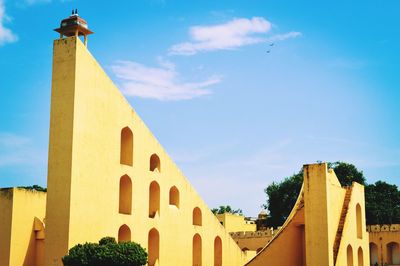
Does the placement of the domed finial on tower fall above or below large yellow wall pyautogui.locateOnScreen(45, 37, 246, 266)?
above

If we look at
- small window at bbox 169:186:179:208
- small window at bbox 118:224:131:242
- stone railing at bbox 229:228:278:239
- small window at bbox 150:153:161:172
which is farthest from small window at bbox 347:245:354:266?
stone railing at bbox 229:228:278:239

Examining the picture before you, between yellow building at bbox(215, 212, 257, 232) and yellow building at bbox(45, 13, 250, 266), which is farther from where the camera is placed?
yellow building at bbox(215, 212, 257, 232)

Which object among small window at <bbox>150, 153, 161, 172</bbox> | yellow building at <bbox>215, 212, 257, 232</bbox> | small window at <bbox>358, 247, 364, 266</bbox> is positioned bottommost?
small window at <bbox>358, 247, 364, 266</bbox>

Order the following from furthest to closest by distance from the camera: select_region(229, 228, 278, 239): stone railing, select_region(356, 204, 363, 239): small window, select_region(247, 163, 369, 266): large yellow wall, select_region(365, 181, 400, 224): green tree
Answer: select_region(365, 181, 400, 224): green tree
select_region(229, 228, 278, 239): stone railing
select_region(356, 204, 363, 239): small window
select_region(247, 163, 369, 266): large yellow wall

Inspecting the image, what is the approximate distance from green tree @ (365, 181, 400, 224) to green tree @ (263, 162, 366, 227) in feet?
4.25

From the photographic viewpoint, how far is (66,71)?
1698cm

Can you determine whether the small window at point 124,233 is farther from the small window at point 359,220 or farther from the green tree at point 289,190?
the green tree at point 289,190

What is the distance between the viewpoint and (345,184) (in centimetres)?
4288

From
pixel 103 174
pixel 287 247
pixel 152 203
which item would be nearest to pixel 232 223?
pixel 287 247

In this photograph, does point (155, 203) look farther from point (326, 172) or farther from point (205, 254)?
point (326, 172)

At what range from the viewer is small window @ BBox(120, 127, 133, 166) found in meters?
19.2

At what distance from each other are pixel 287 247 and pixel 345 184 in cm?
2239

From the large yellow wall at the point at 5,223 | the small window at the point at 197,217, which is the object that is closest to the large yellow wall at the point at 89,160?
the small window at the point at 197,217

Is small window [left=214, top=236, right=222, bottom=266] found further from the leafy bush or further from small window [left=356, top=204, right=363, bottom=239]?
the leafy bush
